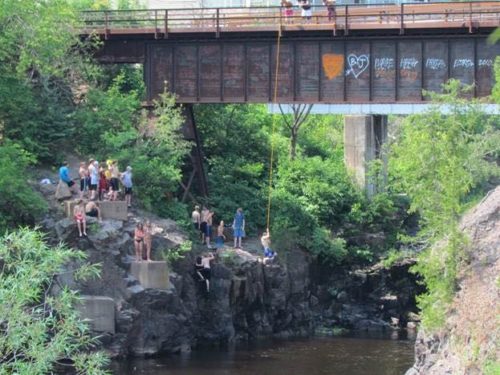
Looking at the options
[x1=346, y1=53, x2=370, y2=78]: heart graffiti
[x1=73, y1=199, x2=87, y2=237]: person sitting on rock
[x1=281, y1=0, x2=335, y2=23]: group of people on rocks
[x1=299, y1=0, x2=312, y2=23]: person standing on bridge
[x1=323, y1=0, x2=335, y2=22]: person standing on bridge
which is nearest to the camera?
[x1=73, y1=199, x2=87, y2=237]: person sitting on rock

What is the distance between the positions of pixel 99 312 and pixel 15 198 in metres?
4.52

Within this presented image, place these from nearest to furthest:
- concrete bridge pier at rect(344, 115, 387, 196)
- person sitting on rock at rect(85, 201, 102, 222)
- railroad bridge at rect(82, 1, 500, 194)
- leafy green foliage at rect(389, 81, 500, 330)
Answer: leafy green foliage at rect(389, 81, 500, 330) < person sitting on rock at rect(85, 201, 102, 222) < railroad bridge at rect(82, 1, 500, 194) < concrete bridge pier at rect(344, 115, 387, 196)

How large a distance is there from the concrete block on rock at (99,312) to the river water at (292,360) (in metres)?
1.18

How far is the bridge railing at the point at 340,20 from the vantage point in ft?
156

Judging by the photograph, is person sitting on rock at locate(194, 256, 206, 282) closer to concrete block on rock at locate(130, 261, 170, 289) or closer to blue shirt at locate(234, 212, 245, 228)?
concrete block on rock at locate(130, 261, 170, 289)

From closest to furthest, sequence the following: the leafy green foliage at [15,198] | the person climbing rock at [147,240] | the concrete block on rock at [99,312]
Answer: the concrete block on rock at [99,312] → the leafy green foliage at [15,198] → the person climbing rock at [147,240]

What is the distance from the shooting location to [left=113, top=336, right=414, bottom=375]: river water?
38.8m

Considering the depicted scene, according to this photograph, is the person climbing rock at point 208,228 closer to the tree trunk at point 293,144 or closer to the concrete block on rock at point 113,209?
the concrete block on rock at point 113,209

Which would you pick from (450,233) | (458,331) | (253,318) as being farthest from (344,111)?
(458,331)

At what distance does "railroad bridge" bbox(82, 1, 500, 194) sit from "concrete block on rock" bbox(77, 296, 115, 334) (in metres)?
12.5

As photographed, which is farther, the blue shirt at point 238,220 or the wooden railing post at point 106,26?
the wooden railing post at point 106,26

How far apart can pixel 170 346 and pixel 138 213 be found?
5.39 m

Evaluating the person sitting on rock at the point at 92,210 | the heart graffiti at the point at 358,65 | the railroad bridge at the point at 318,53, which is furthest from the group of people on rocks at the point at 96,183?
the heart graffiti at the point at 358,65

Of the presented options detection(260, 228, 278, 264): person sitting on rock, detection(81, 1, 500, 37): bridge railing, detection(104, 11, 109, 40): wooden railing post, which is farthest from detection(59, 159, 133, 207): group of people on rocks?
detection(104, 11, 109, 40): wooden railing post
